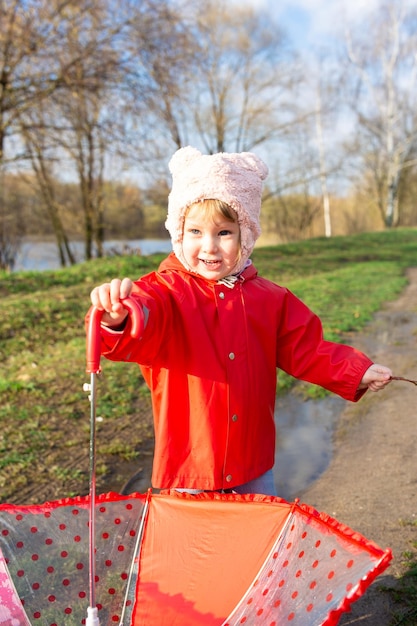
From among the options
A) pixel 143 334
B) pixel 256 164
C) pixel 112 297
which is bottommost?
pixel 143 334

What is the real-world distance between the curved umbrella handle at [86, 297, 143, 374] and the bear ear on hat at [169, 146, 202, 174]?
0.76 m

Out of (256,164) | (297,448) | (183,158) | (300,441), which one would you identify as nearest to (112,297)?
(183,158)

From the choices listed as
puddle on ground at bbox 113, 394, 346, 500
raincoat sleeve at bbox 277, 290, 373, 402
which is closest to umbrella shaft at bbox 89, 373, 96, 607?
raincoat sleeve at bbox 277, 290, 373, 402

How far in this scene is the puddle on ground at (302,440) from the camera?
3762 mm

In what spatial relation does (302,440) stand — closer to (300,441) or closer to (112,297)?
(300,441)

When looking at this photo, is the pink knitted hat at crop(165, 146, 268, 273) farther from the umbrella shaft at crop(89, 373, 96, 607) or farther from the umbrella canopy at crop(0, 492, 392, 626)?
the umbrella canopy at crop(0, 492, 392, 626)

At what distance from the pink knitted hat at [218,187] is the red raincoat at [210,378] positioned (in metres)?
0.16

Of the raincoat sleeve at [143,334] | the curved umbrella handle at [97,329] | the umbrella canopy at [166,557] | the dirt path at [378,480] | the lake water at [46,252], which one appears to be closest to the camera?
the curved umbrella handle at [97,329]

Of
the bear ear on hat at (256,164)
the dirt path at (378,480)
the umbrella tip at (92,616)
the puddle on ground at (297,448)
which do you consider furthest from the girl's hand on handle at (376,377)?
the puddle on ground at (297,448)

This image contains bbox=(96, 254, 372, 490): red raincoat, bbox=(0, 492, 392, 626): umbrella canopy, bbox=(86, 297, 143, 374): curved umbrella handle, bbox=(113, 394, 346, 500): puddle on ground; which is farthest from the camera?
bbox=(113, 394, 346, 500): puddle on ground

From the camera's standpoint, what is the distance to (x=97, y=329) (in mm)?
1600

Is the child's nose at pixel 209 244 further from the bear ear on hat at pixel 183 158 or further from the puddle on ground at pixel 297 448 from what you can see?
the puddle on ground at pixel 297 448

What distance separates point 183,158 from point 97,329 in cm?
93

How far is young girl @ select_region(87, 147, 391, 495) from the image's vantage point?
6.84 feet
